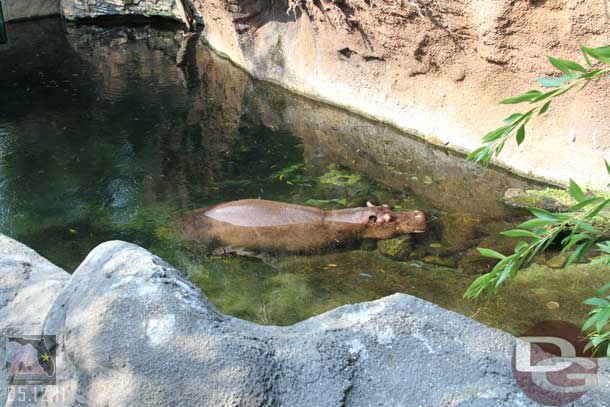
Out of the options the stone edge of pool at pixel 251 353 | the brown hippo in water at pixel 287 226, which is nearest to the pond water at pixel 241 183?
the brown hippo in water at pixel 287 226

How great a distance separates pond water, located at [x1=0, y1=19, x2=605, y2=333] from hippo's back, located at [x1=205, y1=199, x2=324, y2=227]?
0.42 meters

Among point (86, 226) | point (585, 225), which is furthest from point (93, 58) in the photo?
point (585, 225)

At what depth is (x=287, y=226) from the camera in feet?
18.9

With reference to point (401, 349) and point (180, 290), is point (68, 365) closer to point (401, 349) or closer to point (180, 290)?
point (180, 290)

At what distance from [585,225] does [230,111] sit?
8379mm

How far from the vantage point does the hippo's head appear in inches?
227

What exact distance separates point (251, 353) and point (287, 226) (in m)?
3.41

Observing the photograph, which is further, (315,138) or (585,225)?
(315,138)

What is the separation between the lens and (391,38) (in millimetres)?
8281

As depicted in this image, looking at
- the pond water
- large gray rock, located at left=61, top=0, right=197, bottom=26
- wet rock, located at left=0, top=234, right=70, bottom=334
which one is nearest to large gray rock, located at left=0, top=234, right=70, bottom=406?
wet rock, located at left=0, top=234, right=70, bottom=334

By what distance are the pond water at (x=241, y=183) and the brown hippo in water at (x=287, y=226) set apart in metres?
0.16

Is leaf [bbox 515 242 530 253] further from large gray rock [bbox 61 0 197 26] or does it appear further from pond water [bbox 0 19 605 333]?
large gray rock [bbox 61 0 197 26]

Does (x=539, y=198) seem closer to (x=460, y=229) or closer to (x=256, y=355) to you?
(x=460, y=229)

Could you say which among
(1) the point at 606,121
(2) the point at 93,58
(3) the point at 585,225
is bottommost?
(2) the point at 93,58
